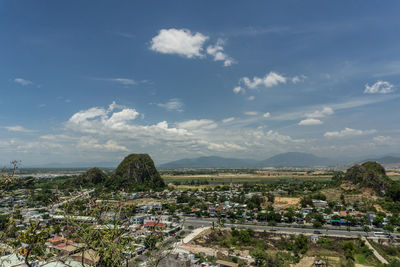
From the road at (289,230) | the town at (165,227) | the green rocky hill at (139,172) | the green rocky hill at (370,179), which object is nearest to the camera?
the town at (165,227)

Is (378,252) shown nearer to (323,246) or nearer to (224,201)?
(323,246)

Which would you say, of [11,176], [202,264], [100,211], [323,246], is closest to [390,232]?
[323,246]

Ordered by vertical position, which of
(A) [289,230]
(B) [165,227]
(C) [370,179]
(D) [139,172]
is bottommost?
(A) [289,230]

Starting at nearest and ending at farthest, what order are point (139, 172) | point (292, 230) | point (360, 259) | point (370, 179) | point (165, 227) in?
1. point (165, 227)
2. point (360, 259)
3. point (292, 230)
4. point (370, 179)
5. point (139, 172)

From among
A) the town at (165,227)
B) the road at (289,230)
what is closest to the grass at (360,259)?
the town at (165,227)

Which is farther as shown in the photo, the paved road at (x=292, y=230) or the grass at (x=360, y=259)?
the paved road at (x=292, y=230)

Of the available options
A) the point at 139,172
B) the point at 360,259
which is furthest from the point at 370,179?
the point at 139,172

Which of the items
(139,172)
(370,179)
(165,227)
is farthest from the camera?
(139,172)

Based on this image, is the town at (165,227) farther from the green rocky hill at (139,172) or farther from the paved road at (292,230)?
the green rocky hill at (139,172)

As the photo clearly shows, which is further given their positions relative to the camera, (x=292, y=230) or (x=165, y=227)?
(x=292, y=230)

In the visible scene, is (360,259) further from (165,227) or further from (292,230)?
(165,227)

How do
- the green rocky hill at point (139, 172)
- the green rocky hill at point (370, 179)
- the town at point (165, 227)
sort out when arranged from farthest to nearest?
the green rocky hill at point (139, 172) → the green rocky hill at point (370, 179) → the town at point (165, 227)

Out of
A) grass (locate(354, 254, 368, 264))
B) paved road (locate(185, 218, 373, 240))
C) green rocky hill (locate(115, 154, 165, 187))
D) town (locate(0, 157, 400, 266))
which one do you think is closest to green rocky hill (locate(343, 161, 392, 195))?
town (locate(0, 157, 400, 266))
